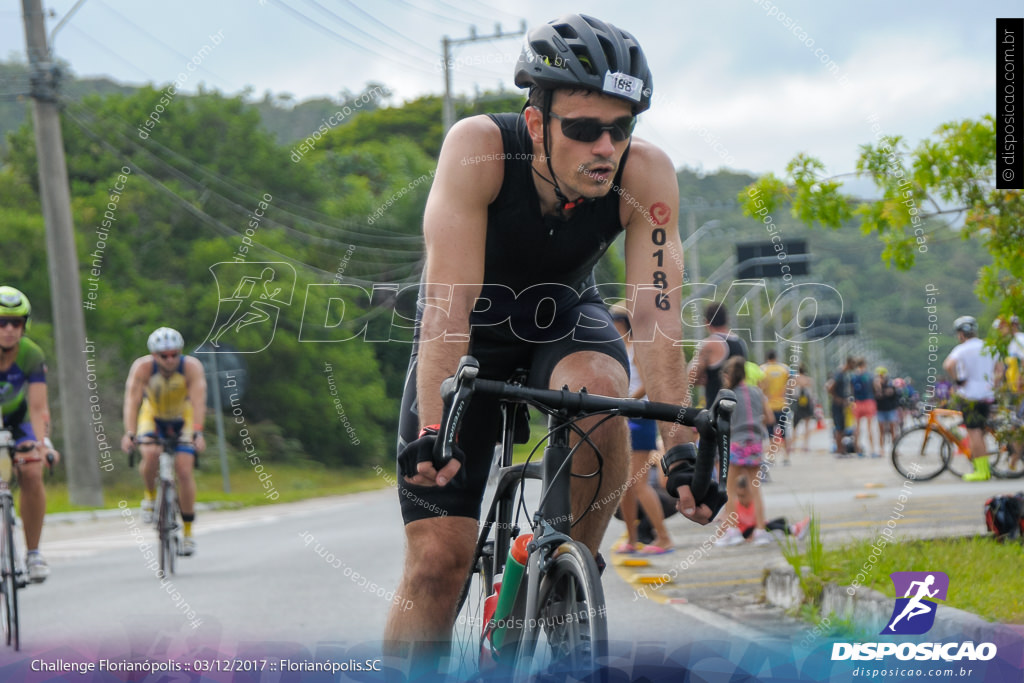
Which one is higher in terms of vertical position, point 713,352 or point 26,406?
point 713,352

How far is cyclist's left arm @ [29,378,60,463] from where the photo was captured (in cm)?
702

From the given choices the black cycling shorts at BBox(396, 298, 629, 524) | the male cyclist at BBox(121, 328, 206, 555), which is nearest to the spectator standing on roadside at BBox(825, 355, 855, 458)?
the male cyclist at BBox(121, 328, 206, 555)

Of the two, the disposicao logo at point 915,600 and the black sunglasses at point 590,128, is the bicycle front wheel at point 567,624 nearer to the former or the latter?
the black sunglasses at point 590,128

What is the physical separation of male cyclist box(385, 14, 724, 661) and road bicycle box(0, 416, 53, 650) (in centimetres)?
380

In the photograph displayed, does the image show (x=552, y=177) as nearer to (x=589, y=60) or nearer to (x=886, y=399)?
(x=589, y=60)

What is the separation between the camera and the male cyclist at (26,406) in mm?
6910

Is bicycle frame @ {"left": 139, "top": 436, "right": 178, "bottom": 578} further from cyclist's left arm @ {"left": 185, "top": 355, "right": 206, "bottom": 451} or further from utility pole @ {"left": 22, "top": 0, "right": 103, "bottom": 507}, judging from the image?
utility pole @ {"left": 22, "top": 0, "right": 103, "bottom": 507}

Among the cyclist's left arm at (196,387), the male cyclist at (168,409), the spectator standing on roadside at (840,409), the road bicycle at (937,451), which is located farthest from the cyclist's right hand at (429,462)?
the spectator standing on roadside at (840,409)

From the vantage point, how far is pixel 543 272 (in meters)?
3.46

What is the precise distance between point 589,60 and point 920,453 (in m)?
11.9

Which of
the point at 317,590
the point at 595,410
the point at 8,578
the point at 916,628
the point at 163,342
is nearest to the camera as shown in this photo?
the point at 595,410

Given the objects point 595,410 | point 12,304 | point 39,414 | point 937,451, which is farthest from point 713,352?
point 595,410

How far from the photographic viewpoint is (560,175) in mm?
3195

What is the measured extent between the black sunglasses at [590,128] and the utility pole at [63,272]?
13870 millimetres
